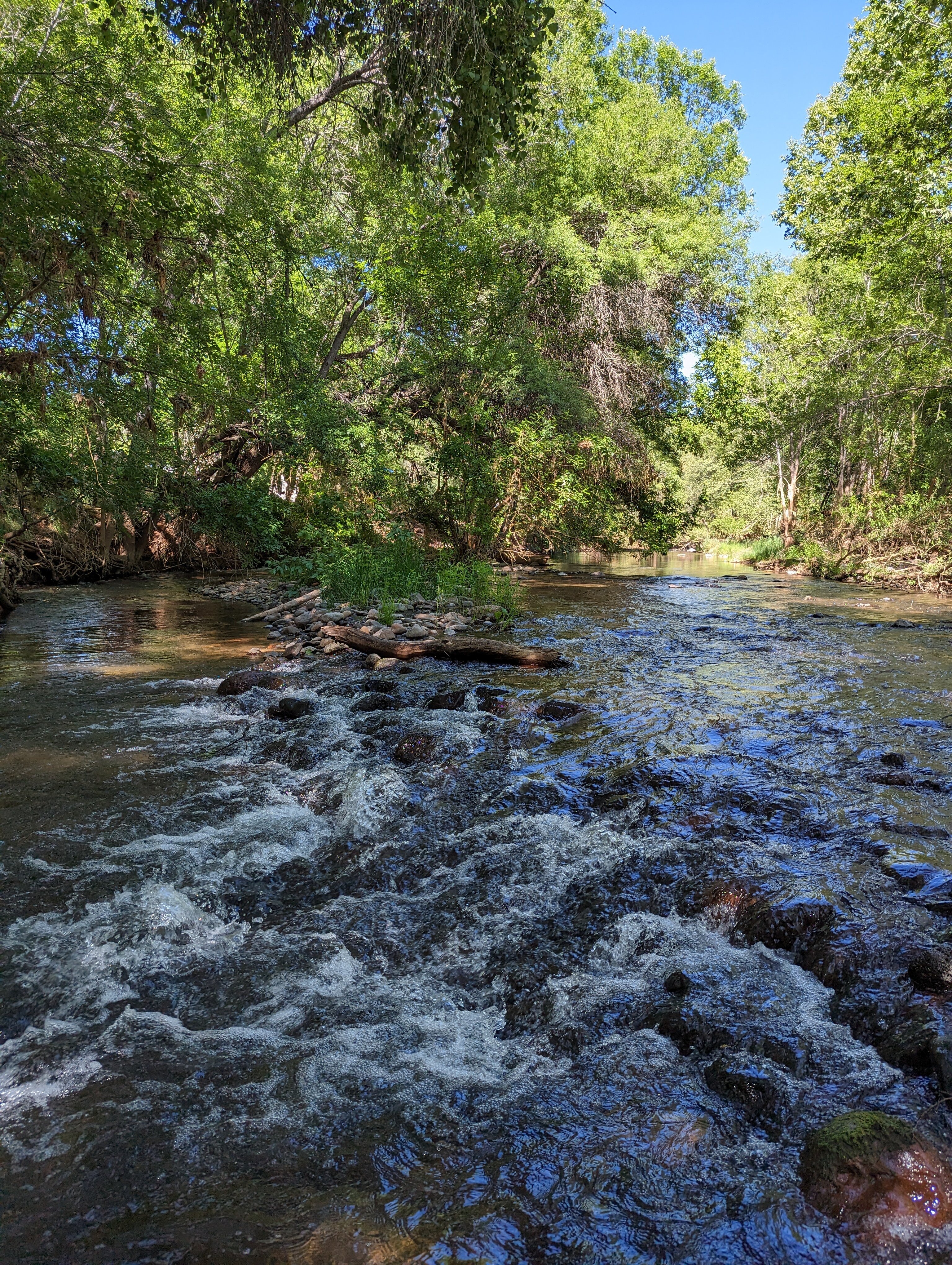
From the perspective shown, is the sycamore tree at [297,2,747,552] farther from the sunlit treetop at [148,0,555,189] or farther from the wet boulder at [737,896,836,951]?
the wet boulder at [737,896,836,951]

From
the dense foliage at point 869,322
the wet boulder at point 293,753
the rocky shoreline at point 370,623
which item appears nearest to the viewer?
the wet boulder at point 293,753

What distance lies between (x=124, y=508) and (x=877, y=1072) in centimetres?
1416

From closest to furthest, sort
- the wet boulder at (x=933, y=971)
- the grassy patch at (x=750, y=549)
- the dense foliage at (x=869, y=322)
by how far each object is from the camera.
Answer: the wet boulder at (x=933, y=971) < the dense foliage at (x=869, y=322) < the grassy patch at (x=750, y=549)

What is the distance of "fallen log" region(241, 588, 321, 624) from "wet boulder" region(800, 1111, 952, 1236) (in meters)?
10.2

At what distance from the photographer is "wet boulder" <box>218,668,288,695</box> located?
6738 millimetres

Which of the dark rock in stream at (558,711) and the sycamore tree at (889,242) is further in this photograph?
the sycamore tree at (889,242)

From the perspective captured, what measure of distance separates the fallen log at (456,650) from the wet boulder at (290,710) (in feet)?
6.76

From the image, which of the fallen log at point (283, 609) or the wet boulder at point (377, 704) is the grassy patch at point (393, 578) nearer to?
the fallen log at point (283, 609)

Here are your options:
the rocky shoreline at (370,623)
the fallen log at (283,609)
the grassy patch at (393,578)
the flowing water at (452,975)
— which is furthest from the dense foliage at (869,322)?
the fallen log at (283,609)

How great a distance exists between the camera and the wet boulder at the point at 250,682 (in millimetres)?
6738

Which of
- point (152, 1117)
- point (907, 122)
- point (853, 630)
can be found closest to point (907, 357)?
point (907, 122)

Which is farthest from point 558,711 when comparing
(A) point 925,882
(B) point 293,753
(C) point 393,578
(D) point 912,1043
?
(C) point 393,578

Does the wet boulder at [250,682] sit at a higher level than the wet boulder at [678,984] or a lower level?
higher

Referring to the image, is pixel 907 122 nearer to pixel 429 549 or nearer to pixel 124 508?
pixel 429 549
